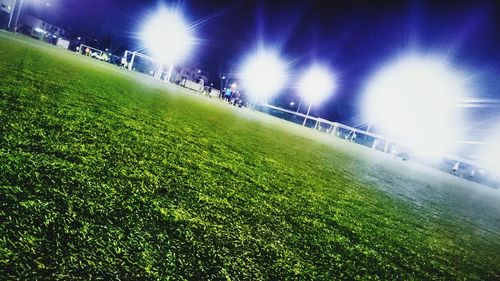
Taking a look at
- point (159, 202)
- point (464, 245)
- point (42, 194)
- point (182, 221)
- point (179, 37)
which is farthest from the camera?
point (179, 37)

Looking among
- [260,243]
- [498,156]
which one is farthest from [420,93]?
[260,243]

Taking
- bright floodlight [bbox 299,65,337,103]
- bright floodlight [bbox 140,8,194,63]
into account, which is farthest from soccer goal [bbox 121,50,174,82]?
bright floodlight [bbox 299,65,337,103]

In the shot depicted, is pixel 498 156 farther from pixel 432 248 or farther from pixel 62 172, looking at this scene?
pixel 62 172

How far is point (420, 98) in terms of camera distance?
29.8 meters

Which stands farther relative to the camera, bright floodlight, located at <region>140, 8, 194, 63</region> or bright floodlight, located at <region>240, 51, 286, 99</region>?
bright floodlight, located at <region>140, 8, 194, 63</region>

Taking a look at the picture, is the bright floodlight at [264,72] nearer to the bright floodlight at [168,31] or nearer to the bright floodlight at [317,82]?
the bright floodlight at [317,82]

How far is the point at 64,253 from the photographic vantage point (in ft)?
2.99

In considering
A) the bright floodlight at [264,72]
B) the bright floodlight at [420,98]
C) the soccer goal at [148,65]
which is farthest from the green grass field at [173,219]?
the bright floodlight at [264,72]

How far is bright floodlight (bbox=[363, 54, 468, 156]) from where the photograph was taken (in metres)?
29.1

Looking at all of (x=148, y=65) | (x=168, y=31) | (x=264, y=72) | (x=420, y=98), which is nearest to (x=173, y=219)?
(x=420, y=98)

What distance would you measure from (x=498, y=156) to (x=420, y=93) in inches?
333

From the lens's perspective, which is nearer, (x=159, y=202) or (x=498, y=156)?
(x=159, y=202)

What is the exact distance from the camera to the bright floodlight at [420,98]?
29.1 metres

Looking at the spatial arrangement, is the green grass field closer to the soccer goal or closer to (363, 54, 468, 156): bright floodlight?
(363, 54, 468, 156): bright floodlight
